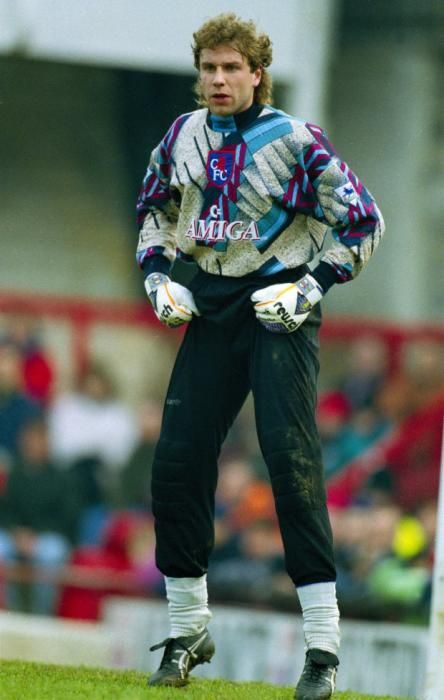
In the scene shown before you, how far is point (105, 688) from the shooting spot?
6176 mm

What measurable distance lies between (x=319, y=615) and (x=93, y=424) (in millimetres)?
7833

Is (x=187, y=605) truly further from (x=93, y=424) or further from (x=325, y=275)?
(x=93, y=424)

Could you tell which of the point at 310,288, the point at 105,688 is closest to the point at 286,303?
the point at 310,288

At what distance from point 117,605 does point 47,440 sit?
203cm

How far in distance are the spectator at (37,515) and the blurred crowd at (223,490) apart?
0.03 ft

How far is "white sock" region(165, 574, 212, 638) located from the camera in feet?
20.8

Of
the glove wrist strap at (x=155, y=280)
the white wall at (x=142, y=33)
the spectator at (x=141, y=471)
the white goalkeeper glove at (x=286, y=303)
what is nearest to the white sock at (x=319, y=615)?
the white goalkeeper glove at (x=286, y=303)

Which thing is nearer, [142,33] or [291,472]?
[291,472]

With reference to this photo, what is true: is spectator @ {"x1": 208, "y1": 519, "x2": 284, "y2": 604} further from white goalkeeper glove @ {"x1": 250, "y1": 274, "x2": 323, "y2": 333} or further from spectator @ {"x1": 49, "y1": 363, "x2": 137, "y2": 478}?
white goalkeeper glove @ {"x1": 250, "y1": 274, "x2": 323, "y2": 333}

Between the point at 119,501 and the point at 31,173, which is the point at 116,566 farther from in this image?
the point at 31,173

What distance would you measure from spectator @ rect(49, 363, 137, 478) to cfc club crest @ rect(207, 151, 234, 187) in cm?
746

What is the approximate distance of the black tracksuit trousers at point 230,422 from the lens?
237 inches

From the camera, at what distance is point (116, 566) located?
12.5 meters

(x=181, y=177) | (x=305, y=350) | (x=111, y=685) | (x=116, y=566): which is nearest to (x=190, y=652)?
(x=111, y=685)
